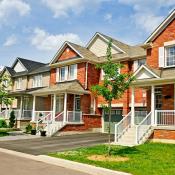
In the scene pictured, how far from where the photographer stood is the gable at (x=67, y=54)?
3132 cm

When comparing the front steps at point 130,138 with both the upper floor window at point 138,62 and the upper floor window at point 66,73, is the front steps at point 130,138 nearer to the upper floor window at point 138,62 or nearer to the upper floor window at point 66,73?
the upper floor window at point 138,62

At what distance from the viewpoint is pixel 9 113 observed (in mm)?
36094

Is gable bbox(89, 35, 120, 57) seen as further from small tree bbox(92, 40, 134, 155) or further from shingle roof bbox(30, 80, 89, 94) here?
small tree bbox(92, 40, 134, 155)

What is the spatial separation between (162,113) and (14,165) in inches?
465

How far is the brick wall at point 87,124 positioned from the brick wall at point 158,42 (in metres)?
9.00

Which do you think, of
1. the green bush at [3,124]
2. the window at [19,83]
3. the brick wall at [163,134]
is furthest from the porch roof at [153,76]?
the window at [19,83]

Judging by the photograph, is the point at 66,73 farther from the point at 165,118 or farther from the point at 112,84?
the point at 112,84

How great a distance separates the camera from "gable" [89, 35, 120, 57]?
31239 mm

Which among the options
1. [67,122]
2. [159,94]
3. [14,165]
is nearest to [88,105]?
[67,122]

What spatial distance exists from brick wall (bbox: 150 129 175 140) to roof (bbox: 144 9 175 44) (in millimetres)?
7607

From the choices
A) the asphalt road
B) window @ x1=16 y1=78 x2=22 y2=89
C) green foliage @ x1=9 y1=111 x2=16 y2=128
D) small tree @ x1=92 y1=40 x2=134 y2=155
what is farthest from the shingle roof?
the asphalt road

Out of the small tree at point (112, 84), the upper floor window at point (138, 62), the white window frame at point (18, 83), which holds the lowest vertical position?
the small tree at point (112, 84)

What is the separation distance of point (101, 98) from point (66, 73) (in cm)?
495

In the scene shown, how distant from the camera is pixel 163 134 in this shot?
1864 cm
